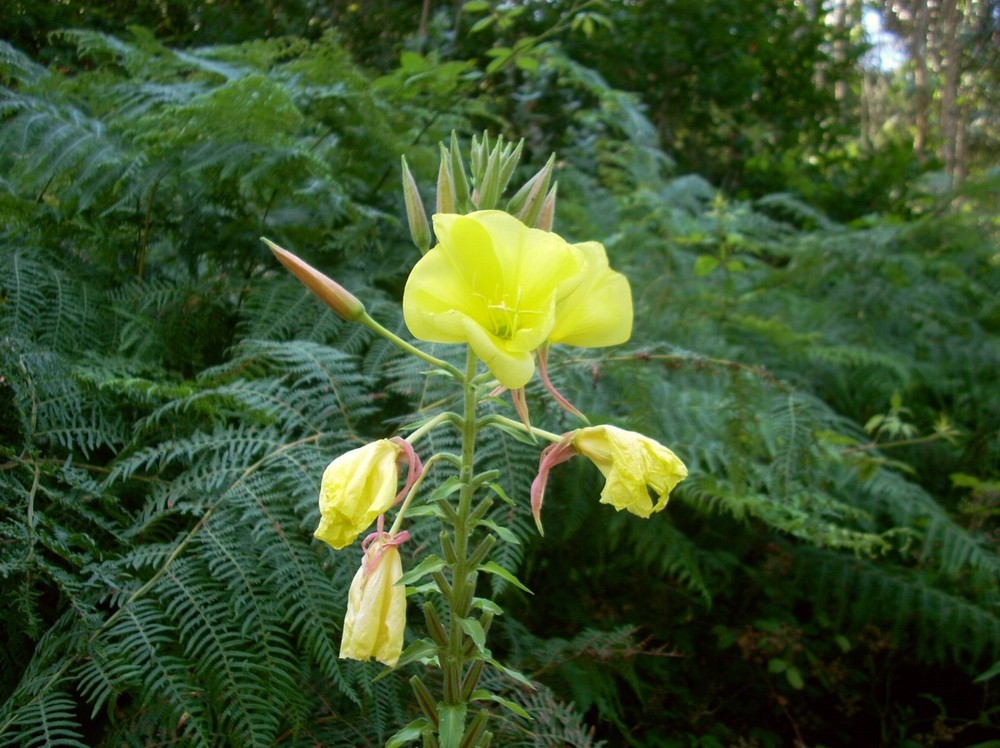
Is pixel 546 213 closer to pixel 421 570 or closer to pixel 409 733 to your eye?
pixel 421 570

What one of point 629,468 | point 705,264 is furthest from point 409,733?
point 705,264

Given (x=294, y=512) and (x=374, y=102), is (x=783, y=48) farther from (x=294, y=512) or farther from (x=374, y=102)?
(x=294, y=512)

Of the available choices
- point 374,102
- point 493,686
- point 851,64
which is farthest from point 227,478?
point 851,64

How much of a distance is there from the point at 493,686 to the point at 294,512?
1.44 feet

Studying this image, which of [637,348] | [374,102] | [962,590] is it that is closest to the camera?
[637,348]

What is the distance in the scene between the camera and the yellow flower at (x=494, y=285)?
0.80 m

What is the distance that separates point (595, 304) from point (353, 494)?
1.11 feet

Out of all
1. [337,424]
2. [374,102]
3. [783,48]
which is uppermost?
[783,48]

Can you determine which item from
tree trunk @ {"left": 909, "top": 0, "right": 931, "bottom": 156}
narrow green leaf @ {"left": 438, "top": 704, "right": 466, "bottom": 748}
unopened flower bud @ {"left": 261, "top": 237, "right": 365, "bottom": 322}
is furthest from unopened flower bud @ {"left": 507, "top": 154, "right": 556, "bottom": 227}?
tree trunk @ {"left": 909, "top": 0, "right": 931, "bottom": 156}

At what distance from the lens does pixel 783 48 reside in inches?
192

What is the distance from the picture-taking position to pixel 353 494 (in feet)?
2.62

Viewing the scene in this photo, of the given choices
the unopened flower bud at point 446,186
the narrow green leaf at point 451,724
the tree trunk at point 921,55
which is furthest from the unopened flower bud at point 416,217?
the tree trunk at point 921,55

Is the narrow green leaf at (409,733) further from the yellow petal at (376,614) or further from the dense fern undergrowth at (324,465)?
the dense fern undergrowth at (324,465)

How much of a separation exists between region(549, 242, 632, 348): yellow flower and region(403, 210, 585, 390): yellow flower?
0.02 meters
